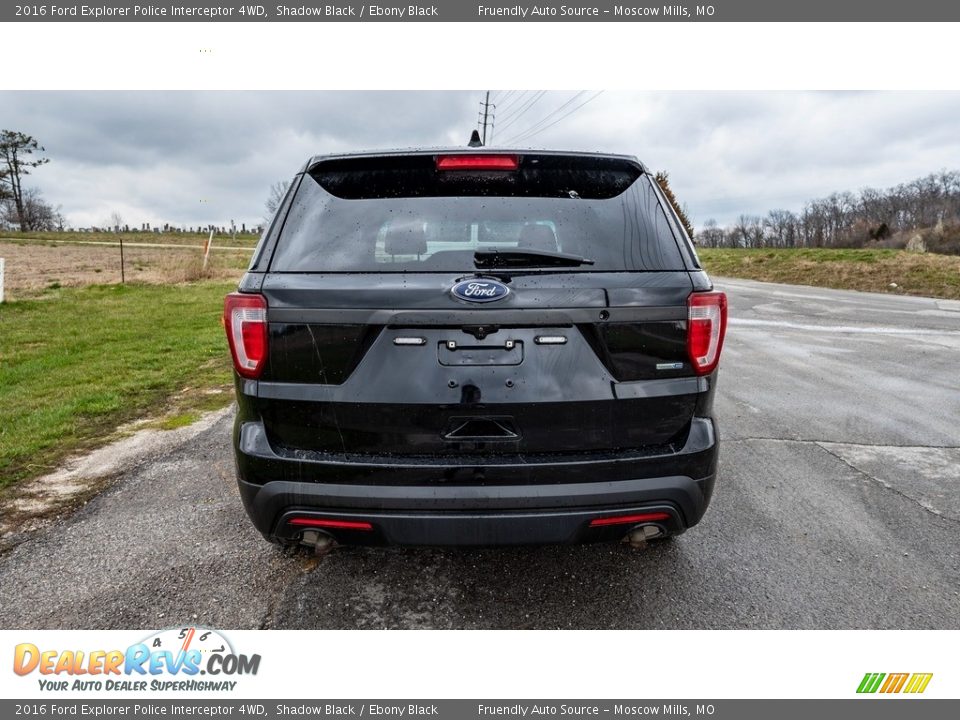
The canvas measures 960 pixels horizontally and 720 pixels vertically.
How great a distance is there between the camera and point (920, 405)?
5.23 meters

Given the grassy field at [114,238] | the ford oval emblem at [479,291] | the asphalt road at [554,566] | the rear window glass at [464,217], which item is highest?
the grassy field at [114,238]

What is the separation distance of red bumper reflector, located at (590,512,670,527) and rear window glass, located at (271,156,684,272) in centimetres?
91

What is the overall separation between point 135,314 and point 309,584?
11.1 metres

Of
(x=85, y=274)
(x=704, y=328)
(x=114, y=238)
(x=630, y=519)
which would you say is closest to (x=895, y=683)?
(x=630, y=519)

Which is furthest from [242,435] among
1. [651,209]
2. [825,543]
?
[825,543]

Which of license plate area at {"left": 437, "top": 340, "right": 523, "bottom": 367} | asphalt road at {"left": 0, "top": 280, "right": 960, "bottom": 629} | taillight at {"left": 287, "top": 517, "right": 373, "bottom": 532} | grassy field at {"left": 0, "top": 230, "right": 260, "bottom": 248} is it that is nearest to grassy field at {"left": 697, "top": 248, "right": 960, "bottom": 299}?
asphalt road at {"left": 0, "top": 280, "right": 960, "bottom": 629}

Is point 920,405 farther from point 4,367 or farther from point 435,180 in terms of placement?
point 4,367

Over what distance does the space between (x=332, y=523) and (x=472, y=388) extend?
0.71 m

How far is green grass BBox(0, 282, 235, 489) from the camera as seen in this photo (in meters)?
4.38

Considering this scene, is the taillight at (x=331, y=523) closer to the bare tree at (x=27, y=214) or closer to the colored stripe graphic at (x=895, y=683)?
the colored stripe graphic at (x=895, y=683)

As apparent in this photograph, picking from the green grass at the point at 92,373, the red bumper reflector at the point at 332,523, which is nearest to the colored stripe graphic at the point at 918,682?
the red bumper reflector at the point at 332,523

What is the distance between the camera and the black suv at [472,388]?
191 cm
